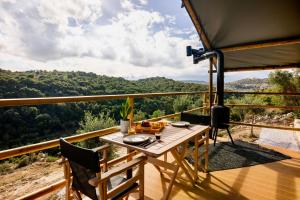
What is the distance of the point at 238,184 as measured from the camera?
7.89 ft

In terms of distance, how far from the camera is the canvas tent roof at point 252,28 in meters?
2.86

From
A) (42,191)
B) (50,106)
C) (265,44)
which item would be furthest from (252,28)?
(50,106)

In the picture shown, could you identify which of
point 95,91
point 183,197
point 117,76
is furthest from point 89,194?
point 117,76

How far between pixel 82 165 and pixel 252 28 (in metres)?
3.66

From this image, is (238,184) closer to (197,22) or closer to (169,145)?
(169,145)

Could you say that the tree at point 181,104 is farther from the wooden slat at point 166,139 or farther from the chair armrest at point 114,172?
the chair armrest at point 114,172

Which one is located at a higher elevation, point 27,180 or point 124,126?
point 124,126

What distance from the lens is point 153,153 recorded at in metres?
1.50

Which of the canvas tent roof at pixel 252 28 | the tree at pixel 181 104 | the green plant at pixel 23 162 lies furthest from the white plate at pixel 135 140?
the green plant at pixel 23 162

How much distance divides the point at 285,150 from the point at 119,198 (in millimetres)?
3758

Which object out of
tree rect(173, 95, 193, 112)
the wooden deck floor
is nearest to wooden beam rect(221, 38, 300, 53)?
the wooden deck floor

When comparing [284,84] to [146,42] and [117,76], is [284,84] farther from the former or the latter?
[117,76]

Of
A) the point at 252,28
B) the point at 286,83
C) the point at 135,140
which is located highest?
the point at 252,28

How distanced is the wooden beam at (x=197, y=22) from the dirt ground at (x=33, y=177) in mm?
3292
